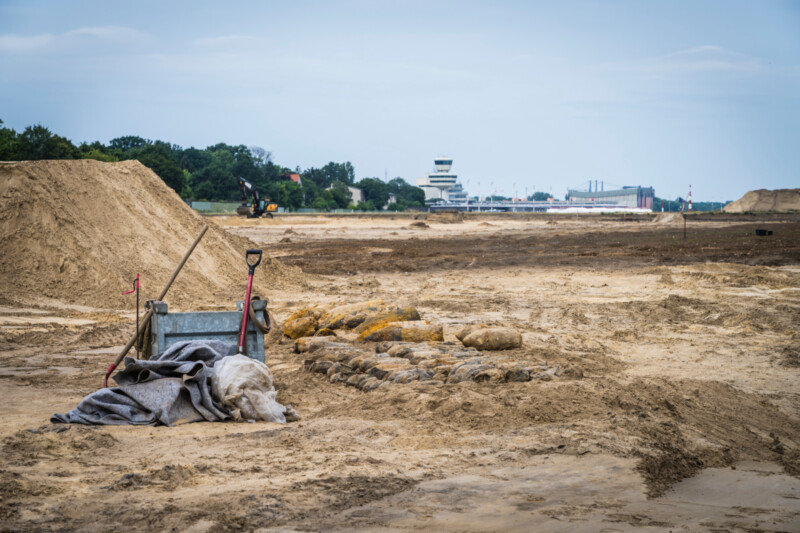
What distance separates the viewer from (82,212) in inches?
635

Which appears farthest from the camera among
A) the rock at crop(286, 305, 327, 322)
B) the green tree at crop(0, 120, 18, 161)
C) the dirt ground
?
the green tree at crop(0, 120, 18, 161)

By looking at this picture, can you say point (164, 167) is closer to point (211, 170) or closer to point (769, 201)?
point (211, 170)

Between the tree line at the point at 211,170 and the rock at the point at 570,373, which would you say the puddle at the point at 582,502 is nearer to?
the rock at the point at 570,373

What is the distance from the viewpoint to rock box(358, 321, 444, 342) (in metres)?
10.4

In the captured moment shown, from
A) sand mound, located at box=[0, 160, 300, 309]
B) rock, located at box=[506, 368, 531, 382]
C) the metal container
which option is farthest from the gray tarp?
sand mound, located at box=[0, 160, 300, 309]

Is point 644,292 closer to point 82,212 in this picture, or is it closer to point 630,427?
point 630,427

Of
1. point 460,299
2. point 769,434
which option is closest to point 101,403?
point 769,434

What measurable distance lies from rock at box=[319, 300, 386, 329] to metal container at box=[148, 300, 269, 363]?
12.1ft

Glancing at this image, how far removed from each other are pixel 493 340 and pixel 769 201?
102394 mm

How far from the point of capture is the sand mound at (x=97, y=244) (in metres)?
14.4

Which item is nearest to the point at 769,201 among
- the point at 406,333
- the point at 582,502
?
the point at 406,333

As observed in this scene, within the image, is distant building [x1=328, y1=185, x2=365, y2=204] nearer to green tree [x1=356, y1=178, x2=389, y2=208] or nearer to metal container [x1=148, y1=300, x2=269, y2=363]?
green tree [x1=356, y1=178, x2=389, y2=208]

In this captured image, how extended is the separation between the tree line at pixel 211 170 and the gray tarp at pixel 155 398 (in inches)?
1899

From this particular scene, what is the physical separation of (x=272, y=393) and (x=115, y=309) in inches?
339
